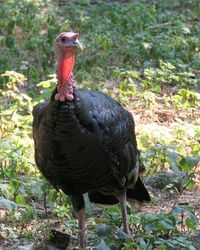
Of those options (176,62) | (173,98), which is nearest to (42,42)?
(176,62)

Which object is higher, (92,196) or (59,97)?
(59,97)

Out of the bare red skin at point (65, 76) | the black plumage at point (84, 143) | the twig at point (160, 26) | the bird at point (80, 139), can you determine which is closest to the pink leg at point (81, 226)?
the bird at point (80, 139)

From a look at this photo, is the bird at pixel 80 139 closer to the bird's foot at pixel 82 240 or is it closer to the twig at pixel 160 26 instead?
the bird's foot at pixel 82 240

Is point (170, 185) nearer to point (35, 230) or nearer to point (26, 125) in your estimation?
point (35, 230)

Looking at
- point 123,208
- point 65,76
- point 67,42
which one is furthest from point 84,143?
point 123,208

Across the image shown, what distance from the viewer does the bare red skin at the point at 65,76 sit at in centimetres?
442

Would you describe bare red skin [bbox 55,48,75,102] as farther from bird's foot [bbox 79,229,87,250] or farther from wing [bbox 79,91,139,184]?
bird's foot [bbox 79,229,87,250]

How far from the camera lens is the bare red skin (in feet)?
14.5

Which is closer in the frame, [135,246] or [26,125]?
[135,246]

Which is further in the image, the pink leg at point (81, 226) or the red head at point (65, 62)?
the pink leg at point (81, 226)

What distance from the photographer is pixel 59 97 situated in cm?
442

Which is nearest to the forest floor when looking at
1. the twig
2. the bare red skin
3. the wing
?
the wing

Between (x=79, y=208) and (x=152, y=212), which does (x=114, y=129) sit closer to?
(x=79, y=208)

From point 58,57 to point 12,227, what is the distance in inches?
59.7
